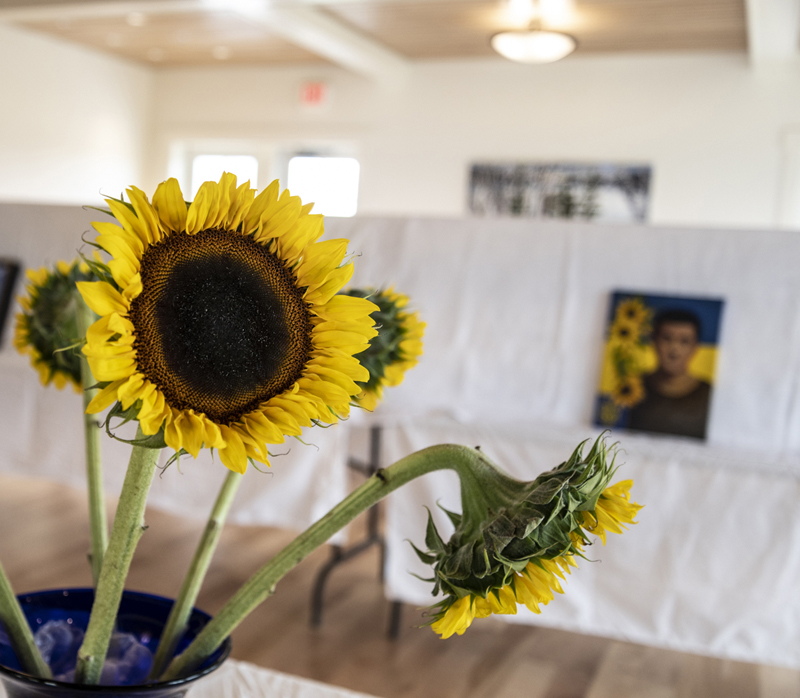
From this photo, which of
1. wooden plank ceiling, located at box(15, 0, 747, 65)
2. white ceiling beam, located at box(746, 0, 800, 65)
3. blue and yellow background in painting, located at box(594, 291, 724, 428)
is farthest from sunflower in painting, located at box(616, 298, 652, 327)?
wooden plank ceiling, located at box(15, 0, 747, 65)

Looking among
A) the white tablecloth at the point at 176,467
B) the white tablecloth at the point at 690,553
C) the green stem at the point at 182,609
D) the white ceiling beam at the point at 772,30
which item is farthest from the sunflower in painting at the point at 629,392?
the white ceiling beam at the point at 772,30

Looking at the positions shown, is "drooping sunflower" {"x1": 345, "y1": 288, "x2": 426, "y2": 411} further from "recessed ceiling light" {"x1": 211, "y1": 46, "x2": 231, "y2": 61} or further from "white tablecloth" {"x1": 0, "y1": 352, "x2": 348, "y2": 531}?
"recessed ceiling light" {"x1": 211, "y1": 46, "x2": 231, "y2": 61}

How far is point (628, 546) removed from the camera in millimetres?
1595

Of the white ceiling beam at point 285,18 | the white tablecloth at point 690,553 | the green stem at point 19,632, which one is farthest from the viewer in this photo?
the white ceiling beam at point 285,18

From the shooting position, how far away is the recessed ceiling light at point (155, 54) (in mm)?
7225

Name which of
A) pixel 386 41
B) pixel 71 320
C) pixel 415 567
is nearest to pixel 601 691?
pixel 415 567

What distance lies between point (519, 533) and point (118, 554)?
0.19m

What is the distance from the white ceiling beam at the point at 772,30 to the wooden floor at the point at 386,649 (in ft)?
12.6

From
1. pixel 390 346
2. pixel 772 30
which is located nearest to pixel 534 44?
pixel 772 30

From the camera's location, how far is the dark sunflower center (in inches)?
13.4

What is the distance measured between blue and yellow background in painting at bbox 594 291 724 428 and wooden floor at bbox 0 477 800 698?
624 millimetres

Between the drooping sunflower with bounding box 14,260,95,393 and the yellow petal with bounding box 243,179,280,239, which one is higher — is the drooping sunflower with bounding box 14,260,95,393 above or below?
below

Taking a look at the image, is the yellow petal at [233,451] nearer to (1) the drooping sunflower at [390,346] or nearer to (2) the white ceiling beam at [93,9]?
(1) the drooping sunflower at [390,346]

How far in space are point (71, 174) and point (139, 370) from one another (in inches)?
296
